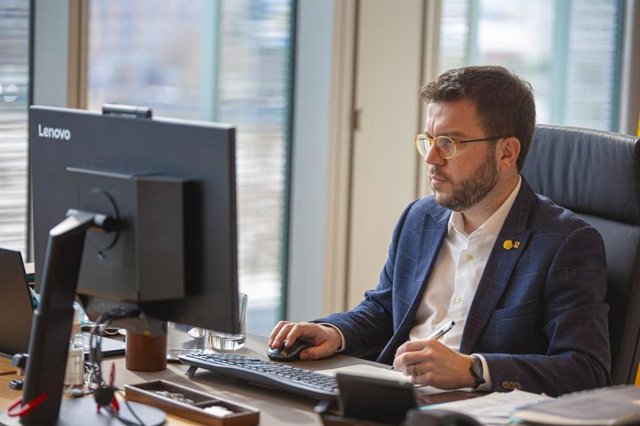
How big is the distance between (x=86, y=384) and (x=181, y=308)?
34 cm

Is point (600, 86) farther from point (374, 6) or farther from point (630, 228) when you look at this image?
point (630, 228)

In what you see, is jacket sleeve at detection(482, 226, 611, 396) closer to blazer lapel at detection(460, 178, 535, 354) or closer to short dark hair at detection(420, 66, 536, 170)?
blazer lapel at detection(460, 178, 535, 354)

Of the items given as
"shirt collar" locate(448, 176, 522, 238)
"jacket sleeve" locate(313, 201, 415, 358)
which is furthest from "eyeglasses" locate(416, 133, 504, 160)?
"jacket sleeve" locate(313, 201, 415, 358)

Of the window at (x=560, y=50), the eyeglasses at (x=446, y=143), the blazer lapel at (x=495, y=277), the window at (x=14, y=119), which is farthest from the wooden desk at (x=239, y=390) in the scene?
the window at (x=560, y=50)

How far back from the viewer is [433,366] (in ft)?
6.86

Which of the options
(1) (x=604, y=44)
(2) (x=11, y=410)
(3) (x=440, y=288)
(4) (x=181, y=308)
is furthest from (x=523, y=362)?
(1) (x=604, y=44)

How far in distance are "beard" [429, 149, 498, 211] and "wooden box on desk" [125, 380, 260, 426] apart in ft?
2.74

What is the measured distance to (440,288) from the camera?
261 centimetres

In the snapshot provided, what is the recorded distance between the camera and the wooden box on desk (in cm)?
185

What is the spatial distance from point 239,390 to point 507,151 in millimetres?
921

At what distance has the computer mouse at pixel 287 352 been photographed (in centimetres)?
229

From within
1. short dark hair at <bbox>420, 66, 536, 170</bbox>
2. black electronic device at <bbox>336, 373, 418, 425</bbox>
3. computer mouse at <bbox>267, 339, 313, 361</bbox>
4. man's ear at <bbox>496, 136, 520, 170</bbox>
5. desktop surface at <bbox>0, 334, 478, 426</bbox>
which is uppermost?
short dark hair at <bbox>420, 66, 536, 170</bbox>

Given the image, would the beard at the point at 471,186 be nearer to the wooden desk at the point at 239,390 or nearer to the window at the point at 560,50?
the wooden desk at the point at 239,390

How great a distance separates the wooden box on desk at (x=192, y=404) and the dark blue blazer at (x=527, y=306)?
557mm
